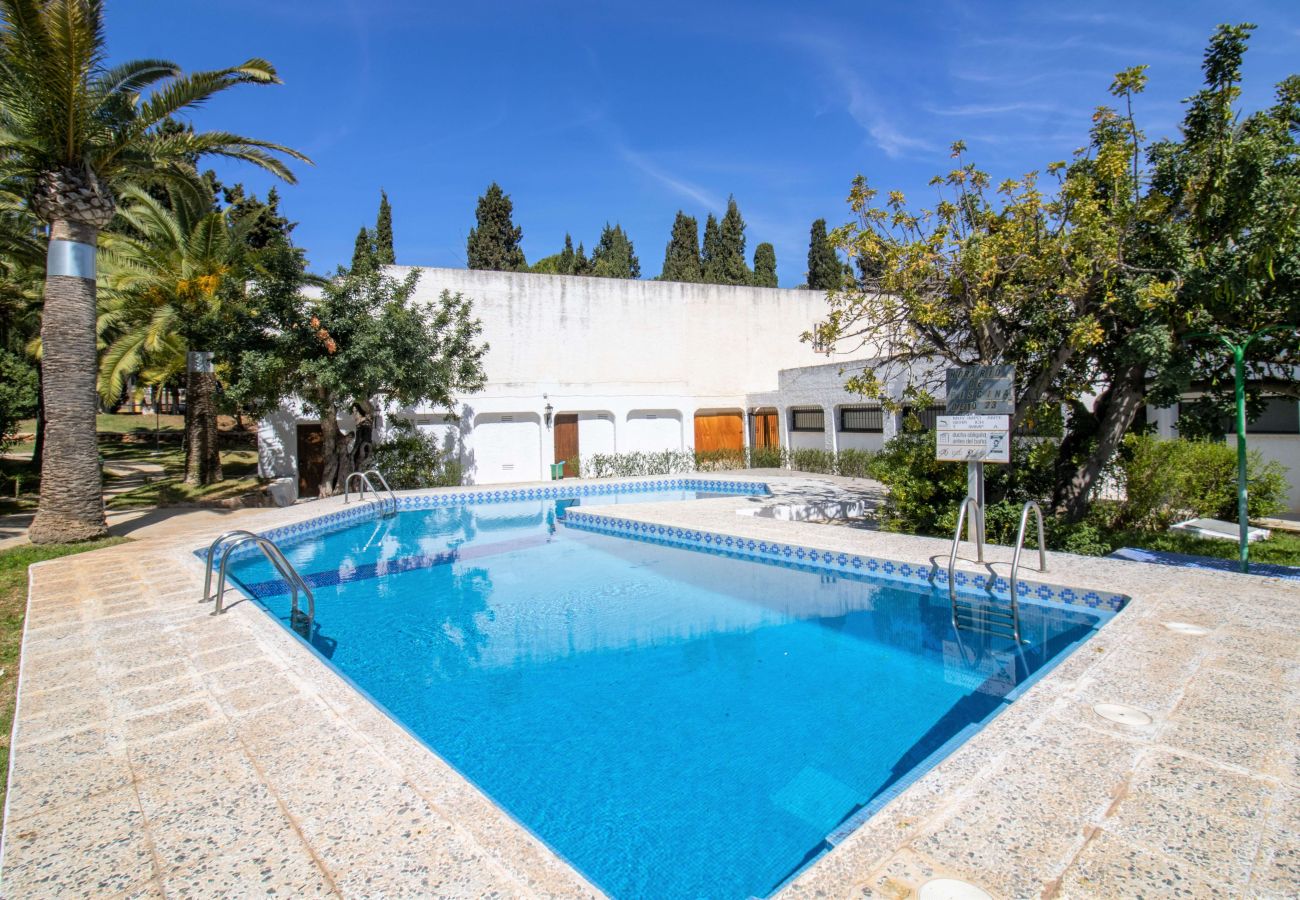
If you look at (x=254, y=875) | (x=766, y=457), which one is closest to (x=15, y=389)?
(x=254, y=875)

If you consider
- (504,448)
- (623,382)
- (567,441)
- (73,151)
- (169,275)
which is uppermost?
(73,151)

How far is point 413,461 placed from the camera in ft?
60.7

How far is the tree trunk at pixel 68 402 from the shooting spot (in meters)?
9.84

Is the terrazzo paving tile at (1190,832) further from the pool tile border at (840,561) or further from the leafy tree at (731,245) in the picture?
the leafy tree at (731,245)

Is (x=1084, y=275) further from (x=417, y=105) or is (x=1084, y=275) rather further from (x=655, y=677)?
(x=417, y=105)

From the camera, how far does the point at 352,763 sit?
135 inches

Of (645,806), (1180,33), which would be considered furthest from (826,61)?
(645,806)

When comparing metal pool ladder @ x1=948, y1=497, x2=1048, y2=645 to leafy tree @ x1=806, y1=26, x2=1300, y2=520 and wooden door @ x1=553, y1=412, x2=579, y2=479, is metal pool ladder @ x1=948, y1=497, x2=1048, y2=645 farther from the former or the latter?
wooden door @ x1=553, y1=412, x2=579, y2=479

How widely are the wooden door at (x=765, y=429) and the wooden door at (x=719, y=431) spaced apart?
1.64 ft

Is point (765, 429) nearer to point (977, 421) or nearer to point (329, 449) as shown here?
point (329, 449)

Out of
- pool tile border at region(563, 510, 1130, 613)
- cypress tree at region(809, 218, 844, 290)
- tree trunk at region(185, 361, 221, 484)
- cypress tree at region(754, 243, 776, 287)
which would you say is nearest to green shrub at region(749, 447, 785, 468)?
pool tile border at region(563, 510, 1130, 613)

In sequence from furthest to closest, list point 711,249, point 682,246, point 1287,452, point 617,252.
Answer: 1. point 617,252
2. point 711,249
3. point 682,246
4. point 1287,452

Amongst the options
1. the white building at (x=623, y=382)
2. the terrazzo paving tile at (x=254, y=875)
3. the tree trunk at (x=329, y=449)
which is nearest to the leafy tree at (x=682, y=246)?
the white building at (x=623, y=382)

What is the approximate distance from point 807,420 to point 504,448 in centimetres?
994
